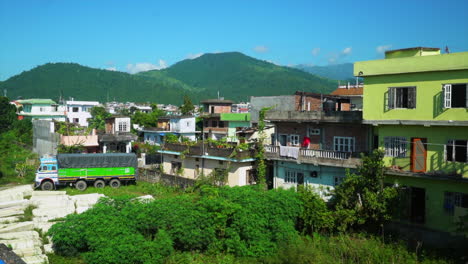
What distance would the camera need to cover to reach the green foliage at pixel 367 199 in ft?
61.1

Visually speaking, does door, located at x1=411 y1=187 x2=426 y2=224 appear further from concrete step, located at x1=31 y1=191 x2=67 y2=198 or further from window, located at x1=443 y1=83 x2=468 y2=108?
concrete step, located at x1=31 y1=191 x2=67 y2=198

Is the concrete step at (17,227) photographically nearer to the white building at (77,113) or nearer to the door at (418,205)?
the door at (418,205)

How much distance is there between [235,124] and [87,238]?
1317 inches

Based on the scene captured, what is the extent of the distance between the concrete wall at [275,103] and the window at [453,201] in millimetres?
13641

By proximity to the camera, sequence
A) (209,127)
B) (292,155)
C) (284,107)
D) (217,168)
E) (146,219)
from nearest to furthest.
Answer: (146,219)
(292,155)
(217,168)
(284,107)
(209,127)

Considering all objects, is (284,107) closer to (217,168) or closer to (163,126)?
(217,168)

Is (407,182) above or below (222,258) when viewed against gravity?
above

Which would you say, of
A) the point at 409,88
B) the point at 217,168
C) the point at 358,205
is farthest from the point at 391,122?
the point at 217,168

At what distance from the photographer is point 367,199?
18.8 m

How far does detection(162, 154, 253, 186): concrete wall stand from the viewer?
27953mm

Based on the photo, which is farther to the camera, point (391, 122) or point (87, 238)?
point (391, 122)

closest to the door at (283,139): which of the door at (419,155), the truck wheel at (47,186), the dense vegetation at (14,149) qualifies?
the door at (419,155)

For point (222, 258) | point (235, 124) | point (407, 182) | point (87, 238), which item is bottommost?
point (222, 258)

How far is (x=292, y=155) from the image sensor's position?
993 inches
